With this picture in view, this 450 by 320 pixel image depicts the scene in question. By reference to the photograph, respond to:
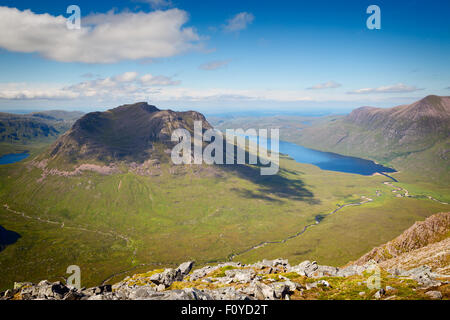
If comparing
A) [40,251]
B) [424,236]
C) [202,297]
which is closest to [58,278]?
[40,251]

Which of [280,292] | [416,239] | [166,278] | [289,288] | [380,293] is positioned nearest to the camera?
[380,293]

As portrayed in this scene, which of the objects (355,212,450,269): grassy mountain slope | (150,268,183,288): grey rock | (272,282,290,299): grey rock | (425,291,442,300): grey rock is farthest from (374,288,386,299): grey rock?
(355,212,450,269): grassy mountain slope

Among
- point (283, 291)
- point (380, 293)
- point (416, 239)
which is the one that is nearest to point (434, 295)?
point (380, 293)

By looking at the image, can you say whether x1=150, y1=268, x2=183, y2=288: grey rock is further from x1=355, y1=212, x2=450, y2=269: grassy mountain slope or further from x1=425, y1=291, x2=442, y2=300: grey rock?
x1=355, y1=212, x2=450, y2=269: grassy mountain slope

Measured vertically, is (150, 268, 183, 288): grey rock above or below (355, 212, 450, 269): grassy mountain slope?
above

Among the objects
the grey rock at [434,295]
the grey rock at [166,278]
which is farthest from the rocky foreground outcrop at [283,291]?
the grey rock at [166,278]

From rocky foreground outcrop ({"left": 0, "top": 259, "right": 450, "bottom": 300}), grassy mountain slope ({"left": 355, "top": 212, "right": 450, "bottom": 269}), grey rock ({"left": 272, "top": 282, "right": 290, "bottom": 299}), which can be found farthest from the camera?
grassy mountain slope ({"left": 355, "top": 212, "right": 450, "bottom": 269})

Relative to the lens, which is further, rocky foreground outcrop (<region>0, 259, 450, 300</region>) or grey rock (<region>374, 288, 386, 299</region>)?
grey rock (<region>374, 288, 386, 299</region>)

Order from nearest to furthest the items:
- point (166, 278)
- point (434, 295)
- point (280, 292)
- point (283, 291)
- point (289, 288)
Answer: point (434, 295)
point (280, 292)
point (283, 291)
point (289, 288)
point (166, 278)

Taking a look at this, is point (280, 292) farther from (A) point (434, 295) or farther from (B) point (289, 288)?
(A) point (434, 295)

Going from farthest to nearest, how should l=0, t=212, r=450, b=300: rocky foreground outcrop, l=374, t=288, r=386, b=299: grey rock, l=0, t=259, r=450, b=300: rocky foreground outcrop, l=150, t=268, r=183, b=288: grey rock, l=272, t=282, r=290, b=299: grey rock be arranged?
l=150, t=268, r=183, b=288: grey rock < l=272, t=282, r=290, b=299: grey rock < l=374, t=288, r=386, b=299: grey rock < l=0, t=212, r=450, b=300: rocky foreground outcrop < l=0, t=259, r=450, b=300: rocky foreground outcrop
